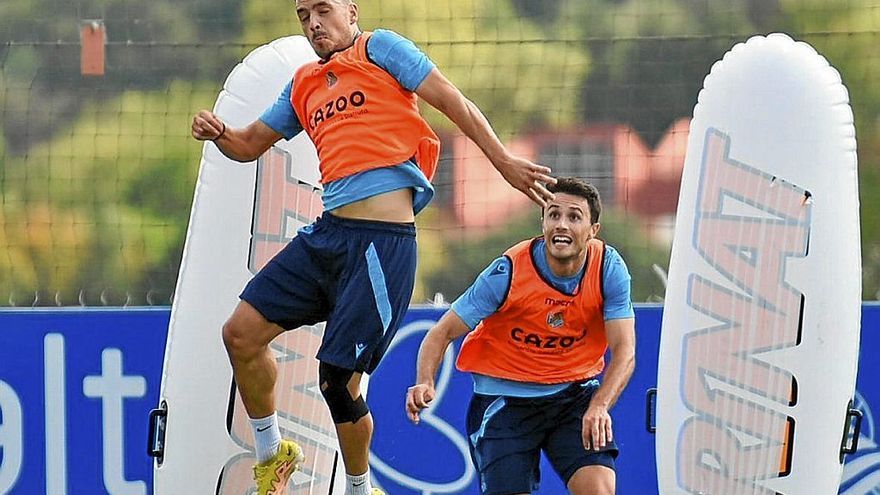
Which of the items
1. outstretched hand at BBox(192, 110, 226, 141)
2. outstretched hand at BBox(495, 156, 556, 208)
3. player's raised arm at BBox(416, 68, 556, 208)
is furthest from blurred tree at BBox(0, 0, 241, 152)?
outstretched hand at BBox(495, 156, 556, 208)

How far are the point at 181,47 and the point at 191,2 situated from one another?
17 cm

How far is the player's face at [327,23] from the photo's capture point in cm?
436

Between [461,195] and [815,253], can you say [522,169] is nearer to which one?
[815,253]

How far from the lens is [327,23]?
4.38 m

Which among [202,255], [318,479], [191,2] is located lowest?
[318,479]

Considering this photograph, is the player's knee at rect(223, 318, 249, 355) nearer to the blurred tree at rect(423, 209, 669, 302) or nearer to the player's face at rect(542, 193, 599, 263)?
the player's face at rect(542, 193, 599, 263)

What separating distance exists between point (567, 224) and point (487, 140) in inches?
20.8

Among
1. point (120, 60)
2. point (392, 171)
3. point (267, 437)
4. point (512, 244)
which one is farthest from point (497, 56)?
point (267, 437)

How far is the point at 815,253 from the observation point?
479 cm

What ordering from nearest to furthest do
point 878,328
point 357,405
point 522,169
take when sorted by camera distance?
1. point 522,169
2. point 357,405
3. point 878,328

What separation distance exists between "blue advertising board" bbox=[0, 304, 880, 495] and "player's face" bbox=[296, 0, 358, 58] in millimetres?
1706

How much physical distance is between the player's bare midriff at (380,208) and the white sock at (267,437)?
0.64 metres

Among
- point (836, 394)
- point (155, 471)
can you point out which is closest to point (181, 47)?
point (155, 471)

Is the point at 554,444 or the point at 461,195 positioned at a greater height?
the point at 461,195
